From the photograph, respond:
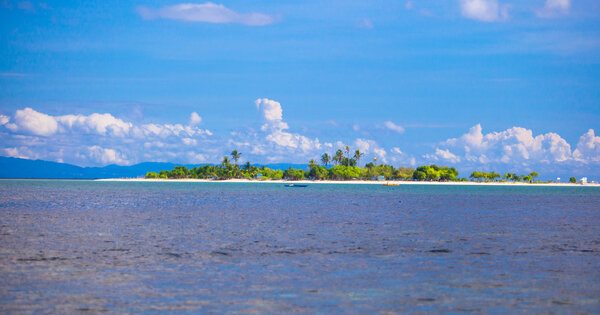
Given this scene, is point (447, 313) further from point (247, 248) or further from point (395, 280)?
point (247, 248)

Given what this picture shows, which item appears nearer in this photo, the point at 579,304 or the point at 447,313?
the point at 447,313

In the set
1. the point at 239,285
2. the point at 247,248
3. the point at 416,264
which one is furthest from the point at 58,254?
the point at 416,264

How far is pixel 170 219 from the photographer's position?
73.0 meters

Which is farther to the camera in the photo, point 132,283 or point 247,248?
point 247,248

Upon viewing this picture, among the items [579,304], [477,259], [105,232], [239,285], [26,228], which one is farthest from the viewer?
[26,228]

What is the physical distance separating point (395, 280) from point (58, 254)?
23990 millimetres

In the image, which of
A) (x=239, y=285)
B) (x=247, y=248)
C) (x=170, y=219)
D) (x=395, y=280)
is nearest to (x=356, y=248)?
(x=247, y=248)

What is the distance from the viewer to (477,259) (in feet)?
128

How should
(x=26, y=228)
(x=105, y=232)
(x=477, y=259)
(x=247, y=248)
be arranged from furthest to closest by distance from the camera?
Answer: (x=26, y=228) → (x=105, y=232) → (x=247, y=248) → (x=477, y=259)

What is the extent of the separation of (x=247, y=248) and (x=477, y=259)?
16.7m

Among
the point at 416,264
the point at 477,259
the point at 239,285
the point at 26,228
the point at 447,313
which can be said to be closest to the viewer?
the point at 447,313

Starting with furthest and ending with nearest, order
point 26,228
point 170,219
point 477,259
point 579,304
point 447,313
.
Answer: point 170,219 → point 26,228 → point 477,259 → point 579,304 → point 447,313

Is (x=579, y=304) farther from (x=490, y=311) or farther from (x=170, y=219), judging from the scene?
(x=170, y=219)

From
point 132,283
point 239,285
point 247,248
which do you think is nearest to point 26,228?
point 247,248
